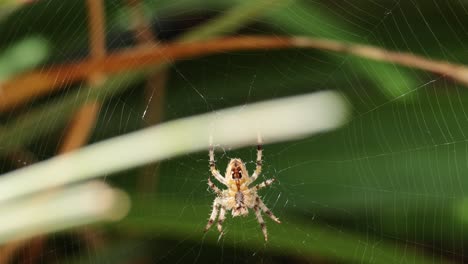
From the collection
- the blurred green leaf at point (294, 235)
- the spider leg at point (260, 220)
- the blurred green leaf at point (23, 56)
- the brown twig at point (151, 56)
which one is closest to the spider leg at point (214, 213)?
the spider leg at point (260, 220)

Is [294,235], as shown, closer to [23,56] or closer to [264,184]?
[264,184]

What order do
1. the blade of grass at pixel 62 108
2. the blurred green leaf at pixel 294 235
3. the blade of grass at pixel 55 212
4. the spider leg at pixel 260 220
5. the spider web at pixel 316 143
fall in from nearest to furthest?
the blade of grass at pixel 55 212
the blurred green leaf at pixel 294 235
the spider web at pixel 316 143
the blade of grass at pixel 62 108
the spider leg at pixel 260 220

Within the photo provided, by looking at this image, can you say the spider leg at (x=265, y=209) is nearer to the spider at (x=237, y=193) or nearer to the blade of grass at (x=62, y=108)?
the spider at (x=237, y=193)

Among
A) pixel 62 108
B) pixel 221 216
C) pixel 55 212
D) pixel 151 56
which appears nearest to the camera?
pixel 55 212

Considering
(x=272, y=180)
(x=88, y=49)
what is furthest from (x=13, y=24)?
(x=272, y=180)

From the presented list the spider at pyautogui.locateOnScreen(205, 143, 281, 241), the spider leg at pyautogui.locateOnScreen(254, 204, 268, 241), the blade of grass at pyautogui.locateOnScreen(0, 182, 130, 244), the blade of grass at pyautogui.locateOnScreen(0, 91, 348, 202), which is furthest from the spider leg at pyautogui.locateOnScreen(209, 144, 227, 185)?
the blade of grass at pyautogui.locateOnScreen(0, 182, 130, 244)

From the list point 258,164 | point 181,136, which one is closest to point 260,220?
point 258,164

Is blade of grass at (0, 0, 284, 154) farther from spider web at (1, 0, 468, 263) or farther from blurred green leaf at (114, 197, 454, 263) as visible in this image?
blurred green leaf at (114, 197, 454, 263)
